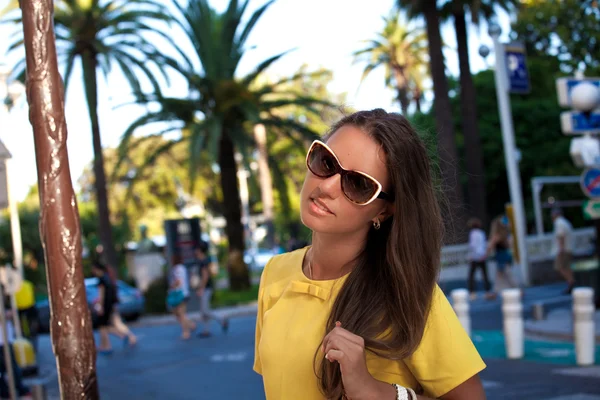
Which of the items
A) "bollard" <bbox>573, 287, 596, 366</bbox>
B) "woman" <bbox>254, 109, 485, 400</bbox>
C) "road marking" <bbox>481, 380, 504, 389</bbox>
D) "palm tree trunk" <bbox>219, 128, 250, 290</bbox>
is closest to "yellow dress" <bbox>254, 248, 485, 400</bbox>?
"woman" <bbox>254, 109, 485, 400</bbox>

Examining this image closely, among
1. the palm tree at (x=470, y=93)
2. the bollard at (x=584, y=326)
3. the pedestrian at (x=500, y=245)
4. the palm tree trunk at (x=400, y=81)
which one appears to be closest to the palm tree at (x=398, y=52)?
the palm tree trunk at (x=400, y=81)

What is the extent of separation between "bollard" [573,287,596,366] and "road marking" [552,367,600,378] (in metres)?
0.28

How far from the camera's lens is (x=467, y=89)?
25.1 m

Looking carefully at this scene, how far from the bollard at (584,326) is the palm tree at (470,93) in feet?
48.0

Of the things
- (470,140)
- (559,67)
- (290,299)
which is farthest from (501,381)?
(559,67)

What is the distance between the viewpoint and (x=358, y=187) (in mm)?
2139

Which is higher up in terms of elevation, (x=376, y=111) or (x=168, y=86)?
(x=168, y=86)

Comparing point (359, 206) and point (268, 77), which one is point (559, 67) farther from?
point (359, 206)

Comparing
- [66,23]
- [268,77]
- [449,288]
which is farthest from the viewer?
[268,77]

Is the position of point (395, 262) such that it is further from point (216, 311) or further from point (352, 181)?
point (216, 311)

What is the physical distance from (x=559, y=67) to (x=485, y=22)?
38.2 feet

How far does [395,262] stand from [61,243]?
153 centimetres

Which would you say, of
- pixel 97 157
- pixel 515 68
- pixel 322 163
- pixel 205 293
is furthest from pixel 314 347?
pixel 97 157

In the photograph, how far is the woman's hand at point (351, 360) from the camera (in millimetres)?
1867
